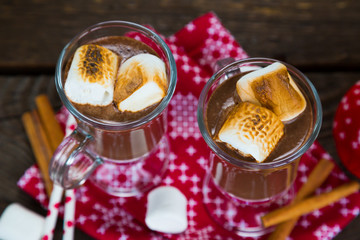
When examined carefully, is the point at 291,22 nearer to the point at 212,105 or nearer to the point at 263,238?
the point at 212,105

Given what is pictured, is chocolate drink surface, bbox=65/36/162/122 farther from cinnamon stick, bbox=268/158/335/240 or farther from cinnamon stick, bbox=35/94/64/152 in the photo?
cinnamon stick, bbox=268/158/335/240

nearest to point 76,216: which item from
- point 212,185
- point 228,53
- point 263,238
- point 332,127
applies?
point 212,185

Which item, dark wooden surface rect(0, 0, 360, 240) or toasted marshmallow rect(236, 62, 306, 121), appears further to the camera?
dark wooden surface rect(0, 0, 360, 240)

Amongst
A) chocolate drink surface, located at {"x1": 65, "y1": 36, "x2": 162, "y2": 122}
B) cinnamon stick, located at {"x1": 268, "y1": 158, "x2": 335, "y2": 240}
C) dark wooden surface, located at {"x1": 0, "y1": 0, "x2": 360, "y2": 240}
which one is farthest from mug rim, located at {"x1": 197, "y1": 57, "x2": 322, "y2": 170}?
dark wooden surface, located at {"x1": 0, "y1": 0, "x2": 360, "y2": 240}

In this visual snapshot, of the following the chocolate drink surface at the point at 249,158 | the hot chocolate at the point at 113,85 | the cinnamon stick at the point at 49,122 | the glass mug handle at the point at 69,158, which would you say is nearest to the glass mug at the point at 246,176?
the chocolate drink surface at the point at 249,158

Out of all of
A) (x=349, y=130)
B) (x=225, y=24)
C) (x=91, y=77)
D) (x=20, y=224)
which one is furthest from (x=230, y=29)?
(x=20, y=224)

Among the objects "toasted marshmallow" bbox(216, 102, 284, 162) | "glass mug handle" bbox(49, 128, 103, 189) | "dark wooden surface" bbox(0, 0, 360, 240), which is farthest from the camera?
"dark wooden surface" bbox(0, 0, 360, 240)

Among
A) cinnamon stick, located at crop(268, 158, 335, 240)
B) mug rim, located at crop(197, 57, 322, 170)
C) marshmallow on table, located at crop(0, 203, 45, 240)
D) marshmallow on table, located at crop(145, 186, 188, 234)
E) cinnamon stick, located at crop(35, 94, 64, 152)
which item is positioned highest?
mug rim, located at crop(197, 57, 322, 170)
